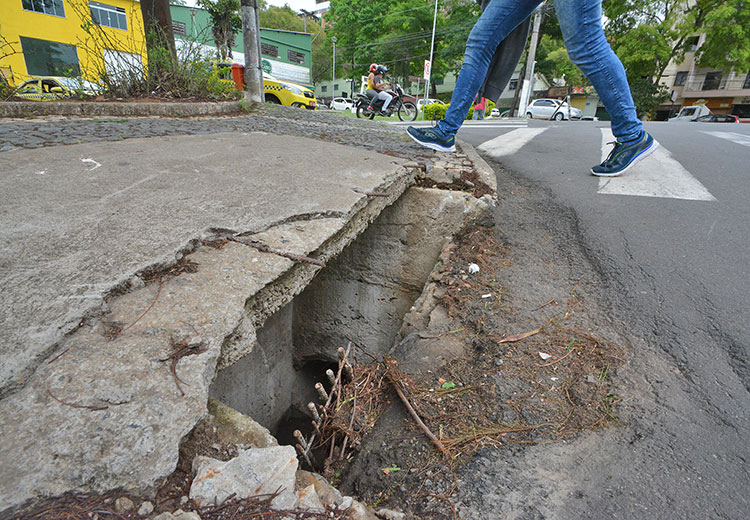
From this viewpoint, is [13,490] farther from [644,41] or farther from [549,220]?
[644,41]

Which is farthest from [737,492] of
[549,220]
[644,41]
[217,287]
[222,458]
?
[644,41]

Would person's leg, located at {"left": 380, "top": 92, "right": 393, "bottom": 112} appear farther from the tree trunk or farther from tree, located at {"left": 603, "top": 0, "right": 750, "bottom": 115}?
tree, located at {"left": 603, "top": 0, "right": 750, "bottom": 115}

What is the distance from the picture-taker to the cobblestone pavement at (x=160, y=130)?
340cm

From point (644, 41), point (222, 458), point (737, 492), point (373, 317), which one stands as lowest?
point (373, 317)

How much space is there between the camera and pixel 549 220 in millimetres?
2754

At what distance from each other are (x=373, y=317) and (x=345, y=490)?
7.36ft

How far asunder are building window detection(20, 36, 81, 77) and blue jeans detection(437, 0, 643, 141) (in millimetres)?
22140

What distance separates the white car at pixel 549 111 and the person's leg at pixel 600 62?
24.5 metres

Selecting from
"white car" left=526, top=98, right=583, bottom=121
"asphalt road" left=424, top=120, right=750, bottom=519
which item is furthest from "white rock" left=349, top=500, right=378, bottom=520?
"white car" left=526, top=98, right=583, bottom=121

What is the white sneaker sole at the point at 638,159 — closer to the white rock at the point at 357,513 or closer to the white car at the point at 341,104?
the white rock at the point at 357,513

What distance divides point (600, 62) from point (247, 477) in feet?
10.5

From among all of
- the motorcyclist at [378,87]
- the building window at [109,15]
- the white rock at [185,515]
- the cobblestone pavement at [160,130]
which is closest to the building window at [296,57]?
the building window at [109,15]

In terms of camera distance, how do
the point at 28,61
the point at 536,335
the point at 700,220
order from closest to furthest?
the point at 536,335, the point at 700,220, the point at 28,61

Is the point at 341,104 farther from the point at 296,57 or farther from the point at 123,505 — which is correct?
the point at 123,505
